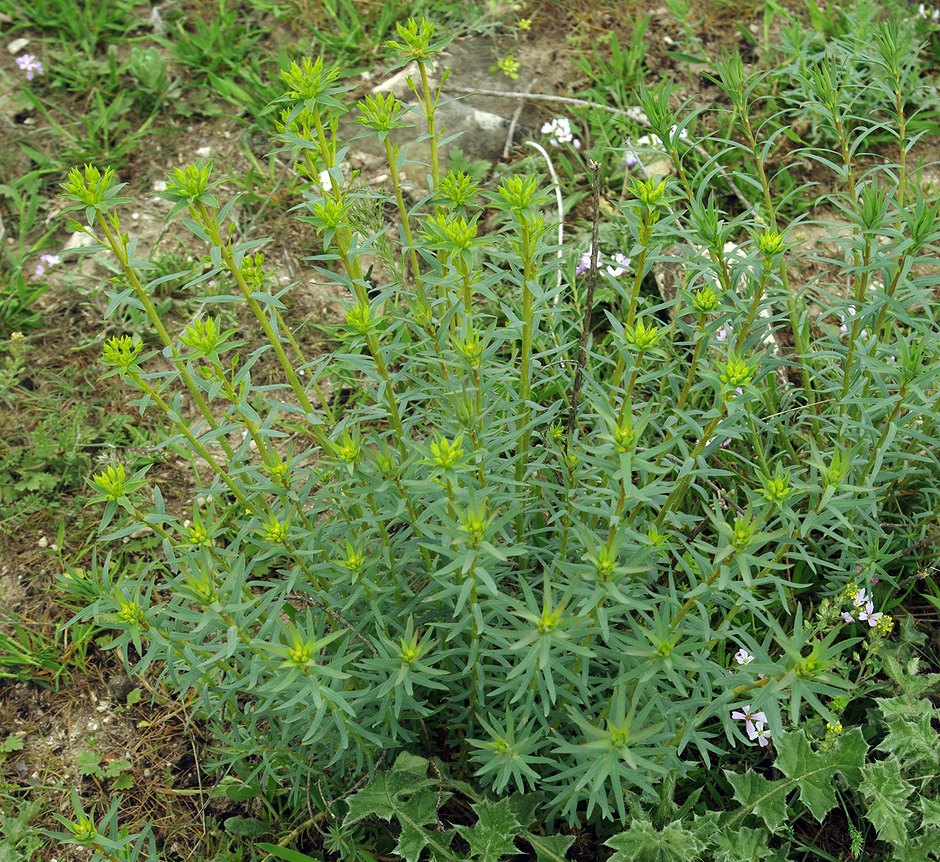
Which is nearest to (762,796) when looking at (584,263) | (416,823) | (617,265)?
(416,823)

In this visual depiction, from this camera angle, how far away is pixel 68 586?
2898 mm

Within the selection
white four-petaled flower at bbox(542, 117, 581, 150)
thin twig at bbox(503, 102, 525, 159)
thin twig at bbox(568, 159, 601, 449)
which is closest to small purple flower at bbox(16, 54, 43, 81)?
thin twig at bbox(503, 102, 525, 159)

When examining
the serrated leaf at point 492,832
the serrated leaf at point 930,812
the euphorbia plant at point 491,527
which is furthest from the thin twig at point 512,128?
the serrated leaf at point 930,812

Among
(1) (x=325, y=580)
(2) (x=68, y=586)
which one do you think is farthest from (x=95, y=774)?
(1) (x=325, y=580)

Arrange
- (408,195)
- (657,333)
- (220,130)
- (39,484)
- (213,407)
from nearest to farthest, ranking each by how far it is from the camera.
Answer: (657,333)
(39,484)
(213,407)
(408,195)
(220,130)

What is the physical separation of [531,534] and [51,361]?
2646mm

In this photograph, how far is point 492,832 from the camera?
2.47 metres

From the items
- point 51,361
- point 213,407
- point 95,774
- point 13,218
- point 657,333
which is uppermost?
point 657,333

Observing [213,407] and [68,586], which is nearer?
[68,586]

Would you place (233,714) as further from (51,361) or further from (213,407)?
(51,361)

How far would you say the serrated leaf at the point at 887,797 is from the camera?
2.53 meters

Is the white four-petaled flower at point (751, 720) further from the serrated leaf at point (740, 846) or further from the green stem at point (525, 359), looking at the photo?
the green stem at point (525, 359)

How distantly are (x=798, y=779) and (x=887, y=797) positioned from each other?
0.25 metres

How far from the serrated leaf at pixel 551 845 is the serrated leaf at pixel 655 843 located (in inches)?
6.2
